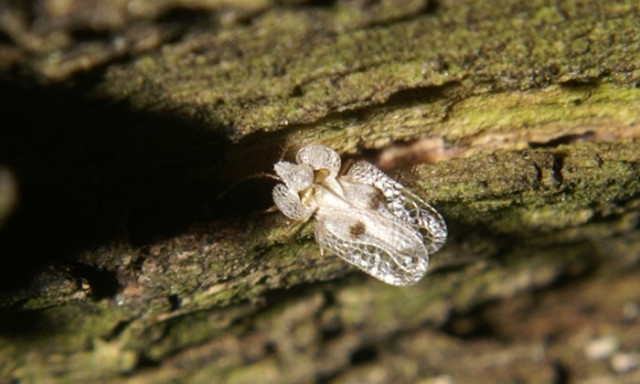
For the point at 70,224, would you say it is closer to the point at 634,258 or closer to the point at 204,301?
the point at 204,301

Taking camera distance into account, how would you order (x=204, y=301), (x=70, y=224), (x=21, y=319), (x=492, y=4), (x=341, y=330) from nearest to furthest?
1. (x=492, y=4)
2. (x=70, y=224)
3. (x=21, y=319)
4. (x=204, y=301)
5. (x=341, y=330)

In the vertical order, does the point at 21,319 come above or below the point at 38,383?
above

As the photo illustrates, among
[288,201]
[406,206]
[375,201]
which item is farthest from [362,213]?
[288,201]

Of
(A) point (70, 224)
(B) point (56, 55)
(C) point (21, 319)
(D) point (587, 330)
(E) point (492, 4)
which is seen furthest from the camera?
(D) point (587, 330)

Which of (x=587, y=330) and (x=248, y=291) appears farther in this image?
(x=587, y=330)

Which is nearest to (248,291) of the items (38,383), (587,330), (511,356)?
(38,383)

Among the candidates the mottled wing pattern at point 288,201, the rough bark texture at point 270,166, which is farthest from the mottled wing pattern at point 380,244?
the mottled wing pattern at point 288,201

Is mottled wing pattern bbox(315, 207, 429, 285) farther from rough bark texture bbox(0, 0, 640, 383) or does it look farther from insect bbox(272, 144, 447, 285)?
rough bark texture bbox(0, 0, 640, 383)

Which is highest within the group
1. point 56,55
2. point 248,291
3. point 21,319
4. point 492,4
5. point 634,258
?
point 56,55
